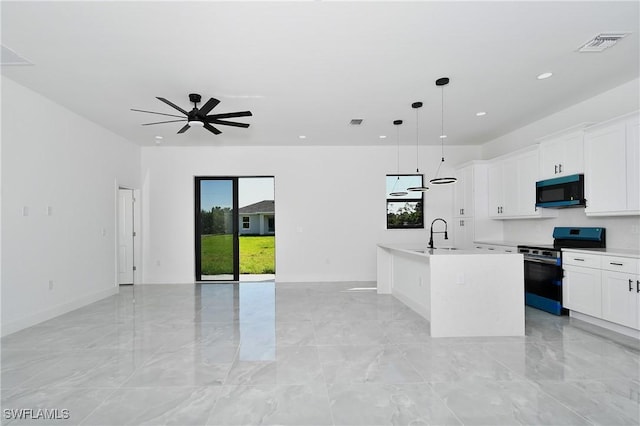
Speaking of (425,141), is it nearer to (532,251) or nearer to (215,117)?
(532,251)

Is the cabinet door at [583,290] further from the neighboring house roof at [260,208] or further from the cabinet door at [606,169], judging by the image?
the neighboring house roof at [260,208]

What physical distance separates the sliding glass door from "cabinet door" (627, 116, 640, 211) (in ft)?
20.8

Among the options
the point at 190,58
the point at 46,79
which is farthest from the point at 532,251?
the point at 46,79

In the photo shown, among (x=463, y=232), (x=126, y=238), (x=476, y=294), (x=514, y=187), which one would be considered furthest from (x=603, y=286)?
(x=126, y=238)

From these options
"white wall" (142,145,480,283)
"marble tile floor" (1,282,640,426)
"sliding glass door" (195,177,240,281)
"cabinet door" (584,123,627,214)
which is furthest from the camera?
"sliding glass door" (195,177,240,281)

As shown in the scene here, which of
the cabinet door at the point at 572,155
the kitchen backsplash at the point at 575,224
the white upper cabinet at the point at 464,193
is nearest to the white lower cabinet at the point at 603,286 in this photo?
the kitchen backsplash at the point at 575,224

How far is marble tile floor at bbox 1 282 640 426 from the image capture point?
207 centimetres

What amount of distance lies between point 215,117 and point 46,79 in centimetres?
194

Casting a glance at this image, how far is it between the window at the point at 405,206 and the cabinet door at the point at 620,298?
3755 millimetres

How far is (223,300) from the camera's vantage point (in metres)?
5.26

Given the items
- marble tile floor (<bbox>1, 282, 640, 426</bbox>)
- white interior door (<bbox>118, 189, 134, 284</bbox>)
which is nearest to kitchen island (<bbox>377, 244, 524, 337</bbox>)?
marble tile floor (<bbox>1, 282, 640, 426</bbox>)

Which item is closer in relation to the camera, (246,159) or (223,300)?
(223,300)

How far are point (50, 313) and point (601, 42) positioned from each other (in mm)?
6937

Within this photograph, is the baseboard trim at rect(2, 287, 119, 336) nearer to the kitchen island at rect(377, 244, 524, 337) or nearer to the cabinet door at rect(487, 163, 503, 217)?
the kitchen island at rect(377, 244, 524, 337)
